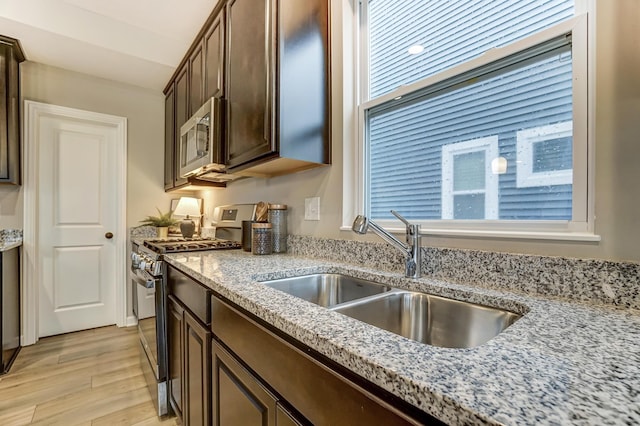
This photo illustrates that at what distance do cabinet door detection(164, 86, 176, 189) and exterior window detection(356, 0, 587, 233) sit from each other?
7.24ft

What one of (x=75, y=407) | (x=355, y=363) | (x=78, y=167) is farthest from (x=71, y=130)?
(x=355, y=363)

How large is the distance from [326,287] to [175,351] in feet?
3.04

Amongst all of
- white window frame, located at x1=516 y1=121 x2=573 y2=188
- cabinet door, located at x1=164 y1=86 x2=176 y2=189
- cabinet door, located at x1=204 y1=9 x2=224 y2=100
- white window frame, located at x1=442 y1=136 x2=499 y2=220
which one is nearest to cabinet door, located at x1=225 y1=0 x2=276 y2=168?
cabinet door, located at x1=204 y1=9 x2=224 y2=100

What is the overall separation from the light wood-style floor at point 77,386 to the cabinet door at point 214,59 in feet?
6.54

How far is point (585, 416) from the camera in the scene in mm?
320

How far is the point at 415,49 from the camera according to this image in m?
1.33

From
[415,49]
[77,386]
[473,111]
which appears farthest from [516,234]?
[77,386]

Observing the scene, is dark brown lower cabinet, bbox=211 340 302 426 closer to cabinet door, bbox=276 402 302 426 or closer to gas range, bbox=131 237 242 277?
cabinet door, bbox=276 402 302 426

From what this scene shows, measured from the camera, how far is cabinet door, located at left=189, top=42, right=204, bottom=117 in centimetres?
219

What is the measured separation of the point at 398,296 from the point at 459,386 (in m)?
0.62

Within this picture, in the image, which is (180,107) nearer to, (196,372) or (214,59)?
(214,59)

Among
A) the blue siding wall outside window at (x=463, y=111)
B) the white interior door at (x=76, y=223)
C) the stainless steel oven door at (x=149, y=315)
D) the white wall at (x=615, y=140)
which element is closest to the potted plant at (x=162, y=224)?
the white interior door at (x=76, y=223)

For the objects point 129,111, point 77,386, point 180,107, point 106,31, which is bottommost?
point 77,386

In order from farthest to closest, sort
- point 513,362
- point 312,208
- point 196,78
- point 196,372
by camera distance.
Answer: point 196,78
point 312,208
point 196,372
point 513,362
